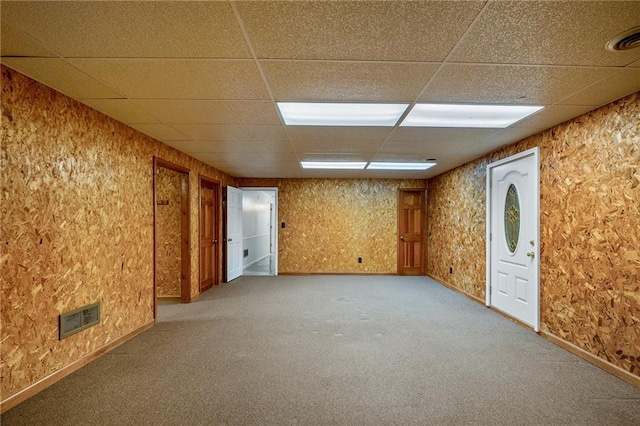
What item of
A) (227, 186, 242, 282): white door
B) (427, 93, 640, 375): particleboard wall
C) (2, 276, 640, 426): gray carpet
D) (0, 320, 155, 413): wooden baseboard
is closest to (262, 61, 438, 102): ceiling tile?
(427, 93, 640, 375): particleboard wall

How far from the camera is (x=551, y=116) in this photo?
292cm

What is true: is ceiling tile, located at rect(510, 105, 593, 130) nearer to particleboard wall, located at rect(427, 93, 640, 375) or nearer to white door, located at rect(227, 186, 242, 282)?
particleboard wall, located at rect(427, 93, 640, 375)

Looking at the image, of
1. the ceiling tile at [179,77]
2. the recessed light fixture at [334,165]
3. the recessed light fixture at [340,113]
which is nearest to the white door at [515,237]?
the recessed light fixture at [340,113]

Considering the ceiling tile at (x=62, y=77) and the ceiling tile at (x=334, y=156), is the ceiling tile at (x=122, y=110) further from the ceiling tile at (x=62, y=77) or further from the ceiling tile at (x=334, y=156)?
the ceiling tile at (x=334, y=156)

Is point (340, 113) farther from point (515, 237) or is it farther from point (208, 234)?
point (208, 234)

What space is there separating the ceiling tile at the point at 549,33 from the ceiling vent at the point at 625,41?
36 millimetres

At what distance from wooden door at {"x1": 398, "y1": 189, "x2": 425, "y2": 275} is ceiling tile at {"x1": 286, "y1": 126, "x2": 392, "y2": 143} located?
371cm

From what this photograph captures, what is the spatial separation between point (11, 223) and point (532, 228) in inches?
189

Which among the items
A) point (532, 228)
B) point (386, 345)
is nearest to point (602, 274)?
point (532, 228)

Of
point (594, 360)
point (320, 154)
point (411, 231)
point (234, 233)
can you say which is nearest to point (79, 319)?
point (320, 154)

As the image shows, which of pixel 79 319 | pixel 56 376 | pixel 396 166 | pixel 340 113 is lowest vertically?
pixel 56 376

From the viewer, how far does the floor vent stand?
2.47 m

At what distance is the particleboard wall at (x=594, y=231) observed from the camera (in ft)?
8.06

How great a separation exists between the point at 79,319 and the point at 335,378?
2214 mm
